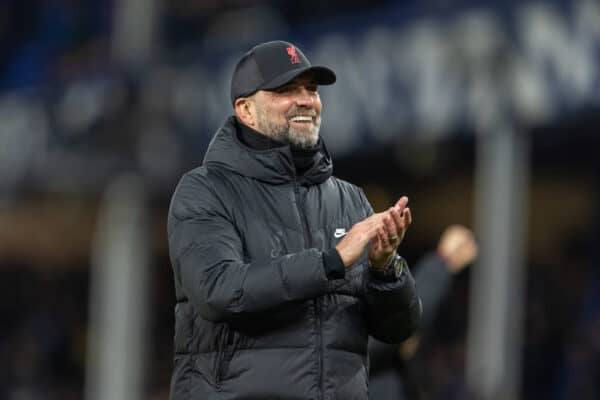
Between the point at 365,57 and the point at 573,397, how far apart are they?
9.34 ft

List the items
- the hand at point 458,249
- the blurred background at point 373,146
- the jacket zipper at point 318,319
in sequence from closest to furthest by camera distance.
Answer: the jacket zipper at point 318,319 < the hand at point 458,249 < the blurred background at point 373,146

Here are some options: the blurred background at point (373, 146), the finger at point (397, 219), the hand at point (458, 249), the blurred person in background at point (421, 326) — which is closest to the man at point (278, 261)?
the finger at point (397, 219)

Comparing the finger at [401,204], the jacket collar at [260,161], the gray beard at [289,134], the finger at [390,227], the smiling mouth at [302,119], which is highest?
the smiling mouth at [302,119]

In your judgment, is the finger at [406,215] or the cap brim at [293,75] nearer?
the finger at [406,215]

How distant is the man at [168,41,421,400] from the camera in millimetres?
4098

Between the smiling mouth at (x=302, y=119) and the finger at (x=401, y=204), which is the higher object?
the smiling mouth at (x=302, y=119)

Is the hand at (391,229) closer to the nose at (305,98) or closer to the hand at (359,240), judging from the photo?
the hand at (359,240)

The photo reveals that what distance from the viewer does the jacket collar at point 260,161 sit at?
171 inches

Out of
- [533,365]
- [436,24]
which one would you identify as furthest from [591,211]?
[436,24]

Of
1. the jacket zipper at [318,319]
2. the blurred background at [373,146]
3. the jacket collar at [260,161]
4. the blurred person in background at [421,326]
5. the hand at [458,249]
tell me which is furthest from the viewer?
the blurred background at [373,146]

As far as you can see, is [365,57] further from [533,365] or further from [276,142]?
[276,142]

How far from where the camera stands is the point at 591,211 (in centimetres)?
1288

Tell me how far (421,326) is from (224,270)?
7.29ft

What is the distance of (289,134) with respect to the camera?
14.4 ft
